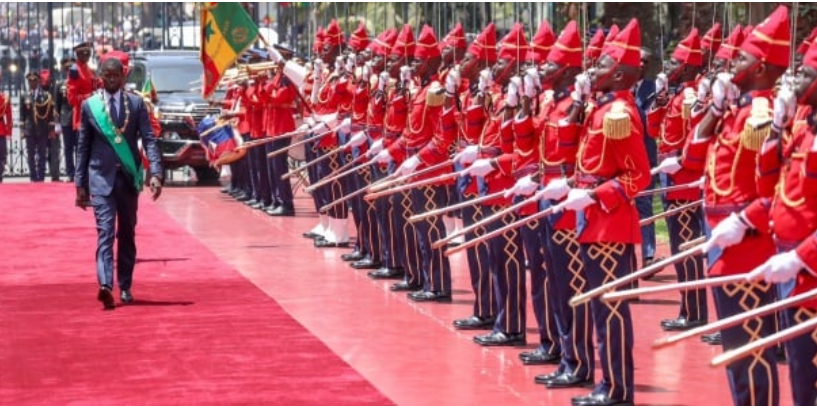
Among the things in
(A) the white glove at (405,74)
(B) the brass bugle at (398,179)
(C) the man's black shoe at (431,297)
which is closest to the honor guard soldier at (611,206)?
(B) the brass bugle at (398,179)

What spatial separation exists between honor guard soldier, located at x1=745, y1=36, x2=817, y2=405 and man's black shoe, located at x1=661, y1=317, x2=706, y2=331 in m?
4.42

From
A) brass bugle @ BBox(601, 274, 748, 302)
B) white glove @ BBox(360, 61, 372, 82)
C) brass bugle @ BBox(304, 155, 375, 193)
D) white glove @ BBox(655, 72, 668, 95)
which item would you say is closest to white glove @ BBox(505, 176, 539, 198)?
brass bugle @ BBox(601, 274, 748, 302)

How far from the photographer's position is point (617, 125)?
9.06 metres

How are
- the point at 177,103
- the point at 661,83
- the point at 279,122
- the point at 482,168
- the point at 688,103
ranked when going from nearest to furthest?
1. the point at 482,168
2. the point at 688,103
3. the point at 661,83
4. the point at 279,122
5. the point at 177,103

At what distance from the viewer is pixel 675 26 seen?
986 inches

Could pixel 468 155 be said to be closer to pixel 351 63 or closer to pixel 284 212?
pixel 351 63

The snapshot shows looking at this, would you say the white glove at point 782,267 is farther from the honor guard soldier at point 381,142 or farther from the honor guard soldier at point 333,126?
the honor guard soldier at point 333,126

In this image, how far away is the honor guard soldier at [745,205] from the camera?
787 centimetres

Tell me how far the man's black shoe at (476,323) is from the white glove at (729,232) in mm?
4187

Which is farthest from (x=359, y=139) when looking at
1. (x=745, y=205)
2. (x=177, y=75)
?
(x=177, y=75)

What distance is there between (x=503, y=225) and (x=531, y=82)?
3.80ft

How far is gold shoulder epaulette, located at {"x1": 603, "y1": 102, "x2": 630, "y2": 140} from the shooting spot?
9070 mm

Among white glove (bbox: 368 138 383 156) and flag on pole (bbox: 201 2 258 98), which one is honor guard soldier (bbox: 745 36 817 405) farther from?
flag on pole (bbox: 201 2 258 98)

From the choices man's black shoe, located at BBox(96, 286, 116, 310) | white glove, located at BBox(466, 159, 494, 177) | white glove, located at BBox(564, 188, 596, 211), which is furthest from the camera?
man's black shoe, located at BBox(96, 286, 116, 310)
